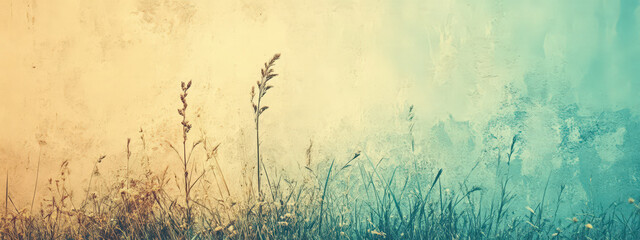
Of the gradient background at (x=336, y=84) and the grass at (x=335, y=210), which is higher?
the gradient background at (x=336, y=84)

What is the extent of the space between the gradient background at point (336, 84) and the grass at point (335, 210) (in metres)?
0.08

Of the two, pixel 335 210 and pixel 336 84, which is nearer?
pixel 335 210

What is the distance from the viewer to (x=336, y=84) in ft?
8.86

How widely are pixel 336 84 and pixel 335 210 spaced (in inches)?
27.9

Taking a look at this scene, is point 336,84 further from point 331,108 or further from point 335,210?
point 335,210

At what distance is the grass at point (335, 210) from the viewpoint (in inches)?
78.8

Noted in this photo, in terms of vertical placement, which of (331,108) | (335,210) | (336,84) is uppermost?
(336,84)

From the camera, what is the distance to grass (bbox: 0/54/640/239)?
6.57 ft

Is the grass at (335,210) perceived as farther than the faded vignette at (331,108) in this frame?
No

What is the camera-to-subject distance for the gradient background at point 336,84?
2525 millimetres

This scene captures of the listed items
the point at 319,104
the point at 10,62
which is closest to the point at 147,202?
the point at 319,104

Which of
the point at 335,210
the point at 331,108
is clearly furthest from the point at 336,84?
the point at 335,210

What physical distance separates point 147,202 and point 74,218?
0.78 metres

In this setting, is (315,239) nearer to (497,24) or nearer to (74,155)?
(497,24)
